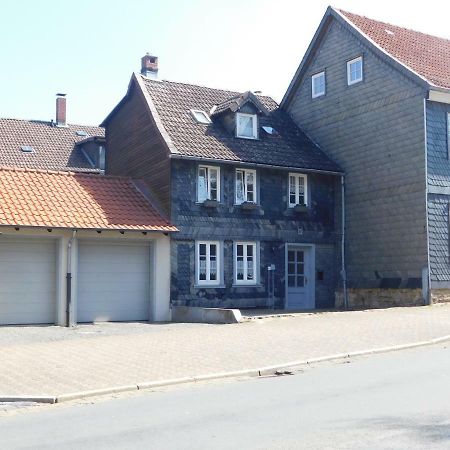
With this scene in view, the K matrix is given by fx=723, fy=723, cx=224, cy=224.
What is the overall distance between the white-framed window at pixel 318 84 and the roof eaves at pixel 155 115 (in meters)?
6.69

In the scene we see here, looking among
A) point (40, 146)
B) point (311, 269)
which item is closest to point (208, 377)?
point (311, 269)

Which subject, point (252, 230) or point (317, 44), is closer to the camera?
point (252, 230)

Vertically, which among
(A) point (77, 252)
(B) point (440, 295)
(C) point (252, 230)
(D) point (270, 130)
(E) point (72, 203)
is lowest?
(B) point (440, 295)

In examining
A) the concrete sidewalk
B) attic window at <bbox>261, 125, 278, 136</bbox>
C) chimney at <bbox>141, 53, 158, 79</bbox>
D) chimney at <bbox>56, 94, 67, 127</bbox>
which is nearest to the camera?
the concrete sidewalk

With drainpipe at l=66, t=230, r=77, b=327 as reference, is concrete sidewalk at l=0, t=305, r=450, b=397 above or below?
below

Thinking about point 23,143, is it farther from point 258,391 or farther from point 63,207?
point 258,391

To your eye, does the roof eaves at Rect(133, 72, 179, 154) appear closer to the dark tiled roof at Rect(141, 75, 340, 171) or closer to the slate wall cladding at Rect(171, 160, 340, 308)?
the dark tiled roof at Rect(141, 75, 340, 171)

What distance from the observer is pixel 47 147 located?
1510 inches

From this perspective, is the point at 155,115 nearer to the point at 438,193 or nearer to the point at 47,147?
the point at 438,193

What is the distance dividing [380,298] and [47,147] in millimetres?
21248

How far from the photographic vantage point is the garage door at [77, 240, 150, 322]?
70.0 ft

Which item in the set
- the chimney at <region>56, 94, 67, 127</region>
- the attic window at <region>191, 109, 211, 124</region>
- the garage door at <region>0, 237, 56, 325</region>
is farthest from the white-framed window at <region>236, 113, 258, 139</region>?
the chimney at <region>56, 94, 67, 127</region>

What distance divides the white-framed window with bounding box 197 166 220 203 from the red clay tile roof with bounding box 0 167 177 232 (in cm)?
169

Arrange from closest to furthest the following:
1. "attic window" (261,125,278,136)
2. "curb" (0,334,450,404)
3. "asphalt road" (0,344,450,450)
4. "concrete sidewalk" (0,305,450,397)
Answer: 1. "asphalt road" (0,344,450,450)
2. "curb" (0,334,450,404)
3. "concrete sidewalk" (0,305,450,397)
4. "attic window" (261,125,278,136)
